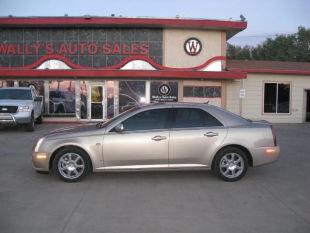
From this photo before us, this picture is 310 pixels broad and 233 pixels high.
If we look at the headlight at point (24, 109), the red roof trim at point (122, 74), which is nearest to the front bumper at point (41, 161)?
the headlight at point (24, 109)

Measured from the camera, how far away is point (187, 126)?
8.65m

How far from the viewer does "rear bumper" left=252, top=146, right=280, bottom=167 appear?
28.5ft

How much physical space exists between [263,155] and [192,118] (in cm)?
152

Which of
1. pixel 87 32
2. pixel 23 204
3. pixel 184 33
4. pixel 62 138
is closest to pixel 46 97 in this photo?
pixel 87 32

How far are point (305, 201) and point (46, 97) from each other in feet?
62.5

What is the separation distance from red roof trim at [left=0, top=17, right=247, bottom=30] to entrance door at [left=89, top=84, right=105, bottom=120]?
11.1 ft

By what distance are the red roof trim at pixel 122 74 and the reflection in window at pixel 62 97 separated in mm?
688

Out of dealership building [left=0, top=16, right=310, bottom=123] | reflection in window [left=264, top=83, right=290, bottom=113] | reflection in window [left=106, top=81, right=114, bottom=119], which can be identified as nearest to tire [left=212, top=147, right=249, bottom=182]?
dealership building [left=0, top=16, right=310, bottom=123]

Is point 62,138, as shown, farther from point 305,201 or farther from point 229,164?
point 305,201

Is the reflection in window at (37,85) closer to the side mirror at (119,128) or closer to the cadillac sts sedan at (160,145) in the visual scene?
the cadillac sts sedan at (160,145)

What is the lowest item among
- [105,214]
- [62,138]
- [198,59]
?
[105,214]

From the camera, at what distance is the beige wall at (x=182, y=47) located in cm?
2447

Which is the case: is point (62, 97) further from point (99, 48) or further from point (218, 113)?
point (218, 113)

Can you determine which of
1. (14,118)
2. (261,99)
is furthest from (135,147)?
(261,99)
